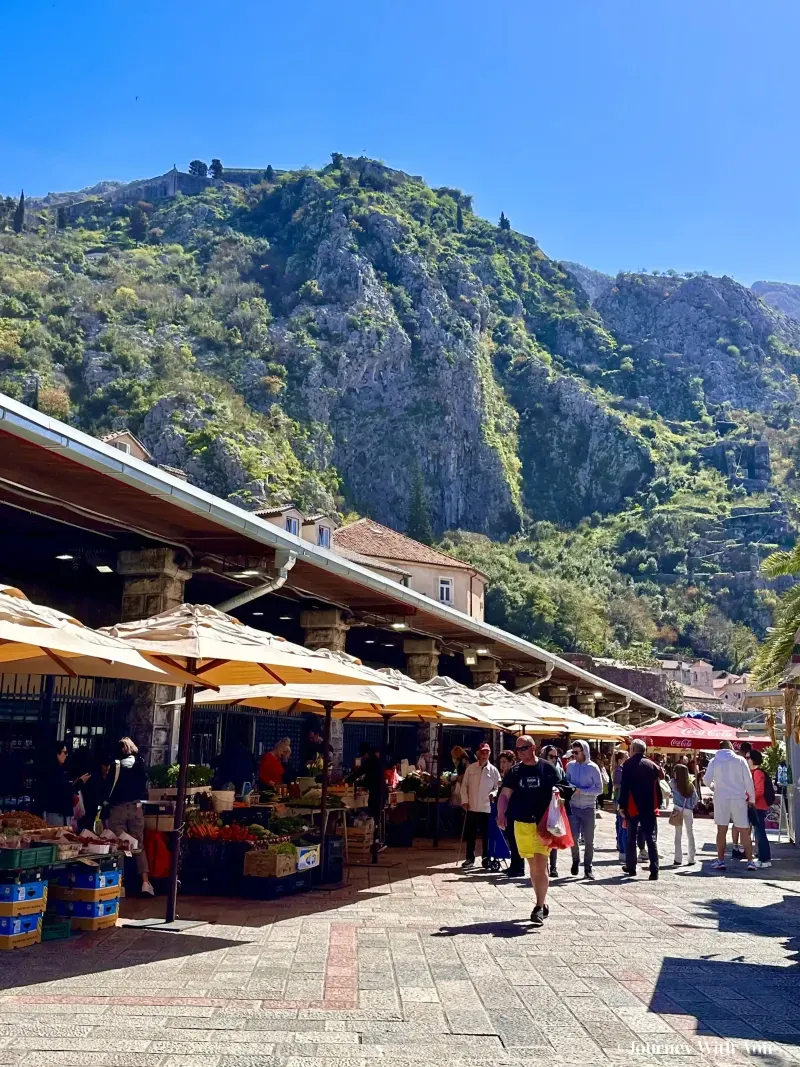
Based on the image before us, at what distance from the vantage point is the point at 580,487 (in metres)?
119

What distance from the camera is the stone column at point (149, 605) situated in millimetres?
11617

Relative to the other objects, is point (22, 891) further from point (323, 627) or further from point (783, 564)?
point (783, 564)

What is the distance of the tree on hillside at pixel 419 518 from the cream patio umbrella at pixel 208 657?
281 ft

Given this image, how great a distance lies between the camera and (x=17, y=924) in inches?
261

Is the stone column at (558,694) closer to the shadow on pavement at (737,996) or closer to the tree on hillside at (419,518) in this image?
the shadow on pavement at (737,996)

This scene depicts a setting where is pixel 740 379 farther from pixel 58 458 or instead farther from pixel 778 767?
pixel 58 458

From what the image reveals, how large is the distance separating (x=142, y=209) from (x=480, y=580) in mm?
96340

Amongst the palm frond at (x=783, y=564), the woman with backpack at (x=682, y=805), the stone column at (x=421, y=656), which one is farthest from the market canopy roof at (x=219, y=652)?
the stone column at (x=421, y=656)

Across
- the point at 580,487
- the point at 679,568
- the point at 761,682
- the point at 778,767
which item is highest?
the point at 580,487

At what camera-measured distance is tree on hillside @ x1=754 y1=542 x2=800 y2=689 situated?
14102 mm

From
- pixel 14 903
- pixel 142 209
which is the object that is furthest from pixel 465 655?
pixel 142 209

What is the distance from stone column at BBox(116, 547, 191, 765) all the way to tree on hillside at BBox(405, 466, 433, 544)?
271 feet

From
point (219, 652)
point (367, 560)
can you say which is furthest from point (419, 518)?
point (219, 652)

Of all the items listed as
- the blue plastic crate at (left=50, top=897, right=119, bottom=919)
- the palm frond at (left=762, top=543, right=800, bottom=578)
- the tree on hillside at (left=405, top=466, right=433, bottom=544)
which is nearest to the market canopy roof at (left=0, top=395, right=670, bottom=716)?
the blue plastic crate at (left=50, top=897, right=119, bottom=919)
